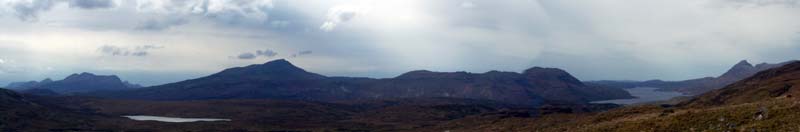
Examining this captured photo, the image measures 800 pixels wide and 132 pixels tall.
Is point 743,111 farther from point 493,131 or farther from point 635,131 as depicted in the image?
point 493,131

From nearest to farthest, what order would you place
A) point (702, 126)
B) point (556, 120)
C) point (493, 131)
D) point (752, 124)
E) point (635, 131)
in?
point (752, 124), point (702, 126), point (635, 131), point (493, 131), point (556, 120)

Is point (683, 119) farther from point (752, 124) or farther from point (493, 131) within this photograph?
point (493, 131)

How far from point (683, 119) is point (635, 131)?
5.18 m

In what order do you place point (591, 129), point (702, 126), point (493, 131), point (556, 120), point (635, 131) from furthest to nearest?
1. point (556, 120)
2. point (493, 131)
3. point (591, 129)
4. point (635, 131)
5. point (702, 126)

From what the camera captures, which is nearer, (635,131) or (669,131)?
(669,131)

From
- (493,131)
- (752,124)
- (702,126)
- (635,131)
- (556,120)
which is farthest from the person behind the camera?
(556,120)

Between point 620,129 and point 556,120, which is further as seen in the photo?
point 556,120

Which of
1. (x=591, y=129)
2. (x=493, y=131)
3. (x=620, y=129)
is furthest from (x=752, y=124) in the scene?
(x=493, y=131)

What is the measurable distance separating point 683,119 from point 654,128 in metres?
3.62

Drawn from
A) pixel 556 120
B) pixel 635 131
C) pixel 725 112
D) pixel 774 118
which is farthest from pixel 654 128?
pixel 556 120

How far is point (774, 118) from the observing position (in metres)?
61.5

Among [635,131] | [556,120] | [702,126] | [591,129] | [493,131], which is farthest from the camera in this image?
[556,120]

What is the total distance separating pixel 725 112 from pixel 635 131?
9.37m

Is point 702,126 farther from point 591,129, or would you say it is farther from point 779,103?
point 591,129
